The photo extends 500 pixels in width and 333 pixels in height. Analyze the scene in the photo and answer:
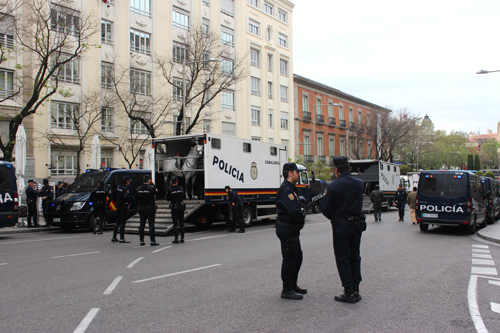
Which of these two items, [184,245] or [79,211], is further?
[79,211]

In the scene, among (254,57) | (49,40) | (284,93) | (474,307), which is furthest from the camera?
(284,93)

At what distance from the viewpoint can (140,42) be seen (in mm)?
32562

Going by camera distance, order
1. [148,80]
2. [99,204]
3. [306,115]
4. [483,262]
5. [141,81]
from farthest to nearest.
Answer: [306,115] < [148,80] < [141,81] < [99,204] < [483,262]

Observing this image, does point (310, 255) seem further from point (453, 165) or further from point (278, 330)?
point (453, 165)

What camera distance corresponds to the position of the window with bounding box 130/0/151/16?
32344 mm

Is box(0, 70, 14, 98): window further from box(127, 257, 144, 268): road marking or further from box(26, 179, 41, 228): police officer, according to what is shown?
box(127, 257, 144, 268): road marking

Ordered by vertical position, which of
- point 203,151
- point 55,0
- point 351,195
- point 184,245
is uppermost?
point 55,0

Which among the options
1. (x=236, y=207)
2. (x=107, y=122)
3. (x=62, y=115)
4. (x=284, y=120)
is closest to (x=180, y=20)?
(x=107, y=122)

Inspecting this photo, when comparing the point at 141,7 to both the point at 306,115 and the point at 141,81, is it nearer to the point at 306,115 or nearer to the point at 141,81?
the point at 141,81

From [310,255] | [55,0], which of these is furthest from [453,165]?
[310,255]

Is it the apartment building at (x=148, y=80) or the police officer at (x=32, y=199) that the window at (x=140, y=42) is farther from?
the police officer at (x=32, y=199)

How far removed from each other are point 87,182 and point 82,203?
1151 millimetres

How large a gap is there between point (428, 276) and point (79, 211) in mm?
11948

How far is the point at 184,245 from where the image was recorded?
11398 mm
